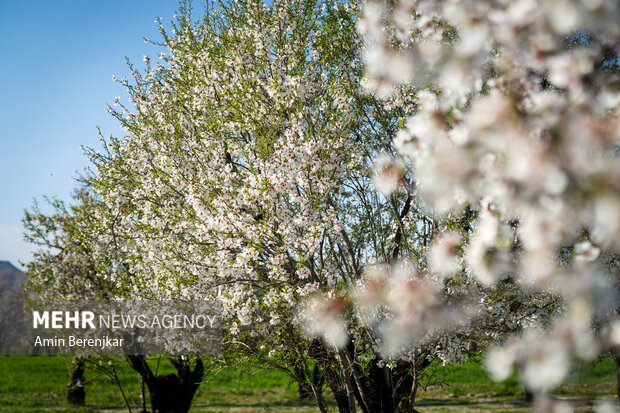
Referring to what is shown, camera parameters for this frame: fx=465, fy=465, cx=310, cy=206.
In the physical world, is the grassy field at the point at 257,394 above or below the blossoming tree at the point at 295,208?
below

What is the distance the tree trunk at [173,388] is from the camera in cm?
1384

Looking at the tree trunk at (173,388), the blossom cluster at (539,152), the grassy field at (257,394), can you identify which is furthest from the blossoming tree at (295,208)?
the grassy field at (257,394)

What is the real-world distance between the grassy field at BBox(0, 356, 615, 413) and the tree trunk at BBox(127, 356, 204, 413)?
1.05 metres

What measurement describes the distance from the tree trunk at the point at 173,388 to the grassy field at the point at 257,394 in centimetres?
105

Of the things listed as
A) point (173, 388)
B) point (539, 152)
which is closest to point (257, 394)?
point (173, 388)

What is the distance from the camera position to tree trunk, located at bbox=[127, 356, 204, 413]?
1384 cm

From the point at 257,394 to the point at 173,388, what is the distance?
8449mm

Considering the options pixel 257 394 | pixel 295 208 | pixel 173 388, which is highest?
pixel 295 208

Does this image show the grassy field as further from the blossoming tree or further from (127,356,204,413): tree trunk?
the blossoming tree

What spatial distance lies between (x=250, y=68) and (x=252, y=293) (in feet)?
13.5

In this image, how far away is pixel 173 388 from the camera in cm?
1409

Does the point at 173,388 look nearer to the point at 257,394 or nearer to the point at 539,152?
the point at 257,394

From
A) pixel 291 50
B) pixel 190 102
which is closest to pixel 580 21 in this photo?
pixel 291 50

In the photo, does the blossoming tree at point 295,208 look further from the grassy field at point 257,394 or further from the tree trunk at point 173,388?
the grassy field at point 257,394
